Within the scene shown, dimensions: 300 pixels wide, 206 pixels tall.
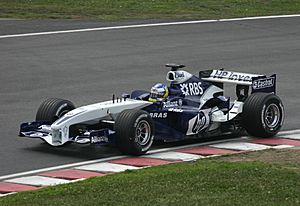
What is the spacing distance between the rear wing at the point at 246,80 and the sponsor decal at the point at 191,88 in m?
0.58

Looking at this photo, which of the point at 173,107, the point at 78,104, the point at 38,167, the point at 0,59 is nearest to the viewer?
the point at 38,167

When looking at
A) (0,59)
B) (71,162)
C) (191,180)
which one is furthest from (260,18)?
(191,180)

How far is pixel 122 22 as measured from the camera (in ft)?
109

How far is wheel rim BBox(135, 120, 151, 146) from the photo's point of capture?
17.0 meters

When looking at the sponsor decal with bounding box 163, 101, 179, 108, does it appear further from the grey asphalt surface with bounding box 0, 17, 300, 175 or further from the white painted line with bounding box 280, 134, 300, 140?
the white painted line with bounding box 280, 134, 300, 140

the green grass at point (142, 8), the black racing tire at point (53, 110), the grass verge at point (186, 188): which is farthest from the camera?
the green grass at point (142, 8)

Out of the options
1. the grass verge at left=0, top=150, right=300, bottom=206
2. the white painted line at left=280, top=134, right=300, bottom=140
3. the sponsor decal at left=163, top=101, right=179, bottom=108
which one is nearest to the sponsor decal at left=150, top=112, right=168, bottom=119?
the sponsor decal at left=163, top=101, right=179, bottom=108

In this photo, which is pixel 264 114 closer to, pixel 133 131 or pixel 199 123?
pixel 199 123

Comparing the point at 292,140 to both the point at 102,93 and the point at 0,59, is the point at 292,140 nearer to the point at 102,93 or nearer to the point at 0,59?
the point at 102,93

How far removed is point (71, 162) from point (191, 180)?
3.19m

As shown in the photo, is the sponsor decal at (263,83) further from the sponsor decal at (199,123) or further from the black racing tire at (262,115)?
the sponsor decal at (199,123)

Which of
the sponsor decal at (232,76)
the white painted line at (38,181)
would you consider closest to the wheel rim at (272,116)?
the sponsor decal at (232,76)

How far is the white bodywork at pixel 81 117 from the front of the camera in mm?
17000

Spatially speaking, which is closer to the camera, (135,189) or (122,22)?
(135,189)
